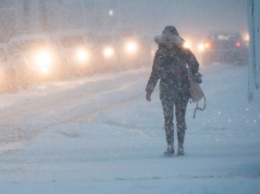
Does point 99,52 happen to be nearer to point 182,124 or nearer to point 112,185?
point 182,124

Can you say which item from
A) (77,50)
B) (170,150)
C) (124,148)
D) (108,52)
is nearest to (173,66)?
(170,150)

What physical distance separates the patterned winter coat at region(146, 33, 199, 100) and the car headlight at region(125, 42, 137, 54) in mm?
23120

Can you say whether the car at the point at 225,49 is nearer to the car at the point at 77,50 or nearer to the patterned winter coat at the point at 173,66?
the car at the point at 77,50

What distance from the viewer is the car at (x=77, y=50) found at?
25.6 meters

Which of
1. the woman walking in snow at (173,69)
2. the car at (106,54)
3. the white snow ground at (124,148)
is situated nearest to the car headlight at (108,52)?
the car at (106,54)

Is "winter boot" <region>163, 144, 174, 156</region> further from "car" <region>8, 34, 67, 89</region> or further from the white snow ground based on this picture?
"car" <region>8, 34, 67, 89</region>

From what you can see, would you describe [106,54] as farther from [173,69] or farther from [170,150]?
[173,69]

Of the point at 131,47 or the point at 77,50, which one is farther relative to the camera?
the point at 131,47

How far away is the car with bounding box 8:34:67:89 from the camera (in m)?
21.4

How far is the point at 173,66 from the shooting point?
783cm

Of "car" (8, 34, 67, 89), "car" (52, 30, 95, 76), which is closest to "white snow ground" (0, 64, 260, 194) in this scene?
"car" (8, 34, 67, 89)

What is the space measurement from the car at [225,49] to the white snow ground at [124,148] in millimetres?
11366

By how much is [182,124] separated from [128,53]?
23269 millimetres

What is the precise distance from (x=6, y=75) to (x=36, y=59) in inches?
105
